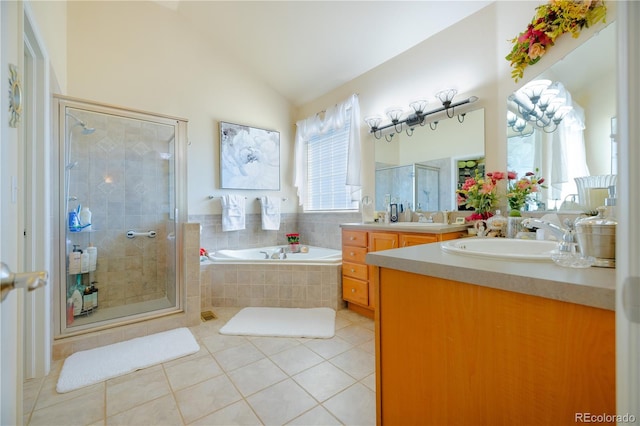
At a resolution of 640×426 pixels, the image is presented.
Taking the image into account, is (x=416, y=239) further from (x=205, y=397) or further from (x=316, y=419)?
(x=205, y=397)

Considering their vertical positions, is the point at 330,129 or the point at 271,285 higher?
the point at 330,129

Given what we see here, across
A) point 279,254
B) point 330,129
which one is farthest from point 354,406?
point 330,129

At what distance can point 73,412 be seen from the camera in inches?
56.4

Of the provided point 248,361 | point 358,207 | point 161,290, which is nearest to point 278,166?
point 358,207

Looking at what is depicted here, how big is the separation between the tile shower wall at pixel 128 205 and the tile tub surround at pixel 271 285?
0.46 metres

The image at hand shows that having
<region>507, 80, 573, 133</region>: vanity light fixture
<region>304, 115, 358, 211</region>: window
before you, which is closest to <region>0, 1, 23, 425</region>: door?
<region>507, 80, 573, 133</region>: vanity light fixture

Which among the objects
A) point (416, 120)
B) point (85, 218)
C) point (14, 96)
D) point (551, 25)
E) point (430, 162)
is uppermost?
point (551, 25)

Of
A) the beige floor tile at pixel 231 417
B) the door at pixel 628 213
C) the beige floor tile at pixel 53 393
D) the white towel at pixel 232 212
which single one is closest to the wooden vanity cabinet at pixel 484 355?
the door at pixel 628 213

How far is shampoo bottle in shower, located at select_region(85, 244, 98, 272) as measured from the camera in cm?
243

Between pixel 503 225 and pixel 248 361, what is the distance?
1.94 meters

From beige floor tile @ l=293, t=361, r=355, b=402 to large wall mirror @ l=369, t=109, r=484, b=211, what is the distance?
5.70 ft

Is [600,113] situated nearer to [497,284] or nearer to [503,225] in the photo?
[503,225]

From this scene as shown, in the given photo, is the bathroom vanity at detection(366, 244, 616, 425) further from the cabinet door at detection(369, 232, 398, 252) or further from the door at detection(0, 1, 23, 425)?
the cabinet door at detection(369, 232, 398, 252)

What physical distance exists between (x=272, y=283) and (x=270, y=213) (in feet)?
3.87
